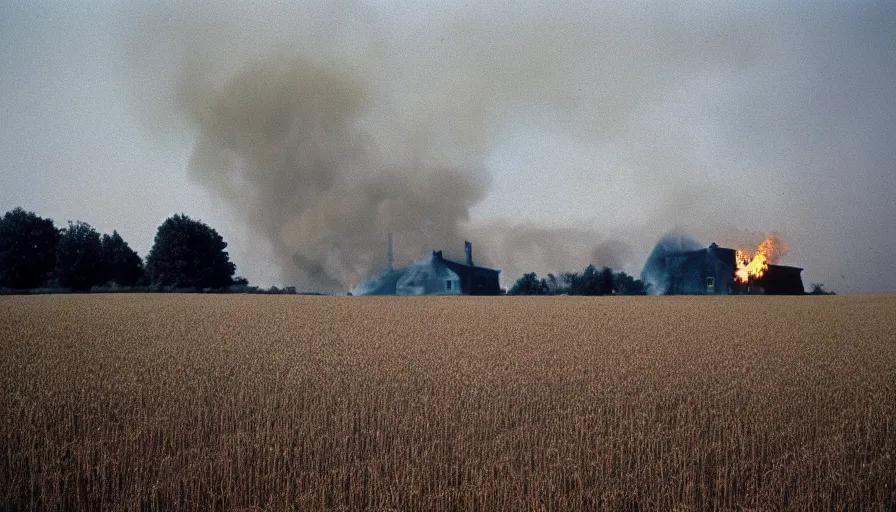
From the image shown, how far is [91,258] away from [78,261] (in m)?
1.66

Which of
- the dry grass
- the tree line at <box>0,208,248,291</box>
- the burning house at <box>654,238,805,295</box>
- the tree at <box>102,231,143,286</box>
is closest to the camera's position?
the dry grass

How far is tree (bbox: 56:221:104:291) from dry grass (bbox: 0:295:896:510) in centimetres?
6502

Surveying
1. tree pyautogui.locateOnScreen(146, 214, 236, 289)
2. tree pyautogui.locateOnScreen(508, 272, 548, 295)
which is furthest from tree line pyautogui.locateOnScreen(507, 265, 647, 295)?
tree pyautogui.locateOnScreen(146, 214, 236, 289)

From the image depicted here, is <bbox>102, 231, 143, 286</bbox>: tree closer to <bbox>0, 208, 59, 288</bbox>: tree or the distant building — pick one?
<bbox>0, 208, 59, 288</bbox>: tree

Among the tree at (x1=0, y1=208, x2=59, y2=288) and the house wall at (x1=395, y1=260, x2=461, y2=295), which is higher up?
the tree at (x1=0, y1=208, x2=59, y2=288)

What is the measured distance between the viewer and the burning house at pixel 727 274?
67.2 m

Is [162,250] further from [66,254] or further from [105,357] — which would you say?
[105,357]

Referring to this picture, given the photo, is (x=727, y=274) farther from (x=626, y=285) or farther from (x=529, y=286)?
(x=529, y=286)

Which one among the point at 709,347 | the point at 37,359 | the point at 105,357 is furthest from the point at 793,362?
the point at 37,359

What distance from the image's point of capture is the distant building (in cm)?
6750

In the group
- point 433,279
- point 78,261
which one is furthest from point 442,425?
point 78,261

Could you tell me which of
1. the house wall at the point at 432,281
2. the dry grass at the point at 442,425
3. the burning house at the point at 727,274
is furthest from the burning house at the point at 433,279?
the dry grass at the point at 442,425

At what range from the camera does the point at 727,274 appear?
2682 inches

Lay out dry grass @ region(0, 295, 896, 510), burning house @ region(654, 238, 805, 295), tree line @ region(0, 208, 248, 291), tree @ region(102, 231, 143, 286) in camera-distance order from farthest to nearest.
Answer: tree @ region(102, 231, 143, 286) → tree line @ region(0, 208, 248, 291) → burning house @ region(654, 238, 805, 295) → dry grass @ region(0, 295, 896, 510)
